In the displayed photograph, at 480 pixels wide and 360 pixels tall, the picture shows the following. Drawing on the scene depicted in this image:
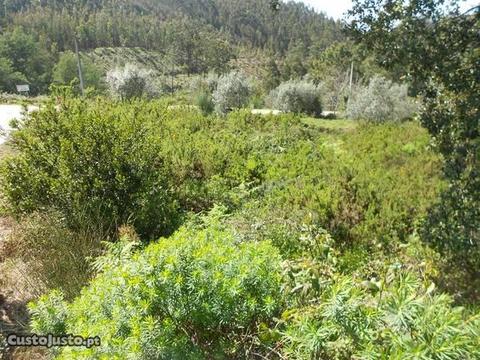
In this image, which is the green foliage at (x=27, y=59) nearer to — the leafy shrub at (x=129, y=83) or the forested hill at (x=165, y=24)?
the forested hill at (x=165, y=24)

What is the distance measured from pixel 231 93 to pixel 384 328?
18.8 meters

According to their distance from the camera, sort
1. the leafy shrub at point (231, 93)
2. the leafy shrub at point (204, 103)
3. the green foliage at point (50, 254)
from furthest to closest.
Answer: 1. the leafy shrub at point (231, 93)
2. the leafy shrub at point (204, 103)
3. the green foliage at point (50, 254)

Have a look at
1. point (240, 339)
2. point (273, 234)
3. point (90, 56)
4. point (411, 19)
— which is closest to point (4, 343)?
point (240, 339)

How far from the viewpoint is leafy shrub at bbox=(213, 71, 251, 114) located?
1936 centimetres

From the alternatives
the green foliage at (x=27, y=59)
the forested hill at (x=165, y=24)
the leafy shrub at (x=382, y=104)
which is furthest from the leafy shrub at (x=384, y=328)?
the forested hill at (x=165, y=24)

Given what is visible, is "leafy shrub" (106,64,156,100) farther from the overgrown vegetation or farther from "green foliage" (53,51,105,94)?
"green foliage" (53,51,105,94)

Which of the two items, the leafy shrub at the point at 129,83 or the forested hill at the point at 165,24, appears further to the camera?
the forested hill at the point at 165,24

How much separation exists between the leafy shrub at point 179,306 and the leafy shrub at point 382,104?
1563 centimetres

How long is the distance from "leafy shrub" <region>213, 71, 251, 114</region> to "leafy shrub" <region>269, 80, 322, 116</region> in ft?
5.85

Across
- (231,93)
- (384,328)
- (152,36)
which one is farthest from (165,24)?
(384,328)

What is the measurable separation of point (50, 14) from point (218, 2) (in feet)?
223

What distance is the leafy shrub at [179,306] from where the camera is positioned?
1933 millimetres

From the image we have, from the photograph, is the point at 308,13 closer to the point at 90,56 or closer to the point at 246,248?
the point at 90,56

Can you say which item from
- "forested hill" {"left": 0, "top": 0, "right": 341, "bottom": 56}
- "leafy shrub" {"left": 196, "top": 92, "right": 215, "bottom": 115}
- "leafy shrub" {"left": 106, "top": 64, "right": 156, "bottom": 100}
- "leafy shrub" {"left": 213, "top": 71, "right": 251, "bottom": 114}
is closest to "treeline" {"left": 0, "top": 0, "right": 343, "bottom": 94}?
"forested hill" {"left": 0, "top": 0, "right": 341, "bottom": 56}
